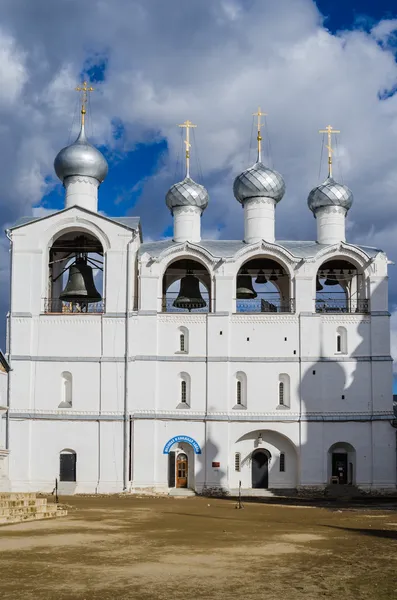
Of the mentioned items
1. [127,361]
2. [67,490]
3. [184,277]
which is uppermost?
[184,277]

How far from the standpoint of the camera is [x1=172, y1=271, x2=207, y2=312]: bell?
133 feet

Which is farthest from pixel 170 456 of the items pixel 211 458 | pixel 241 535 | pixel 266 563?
pixel 266 563

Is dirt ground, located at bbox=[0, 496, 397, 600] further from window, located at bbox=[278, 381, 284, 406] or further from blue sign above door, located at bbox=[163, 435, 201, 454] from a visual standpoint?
window, located at bbox=[278, 381, 284, 406]

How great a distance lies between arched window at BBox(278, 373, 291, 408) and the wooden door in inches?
202

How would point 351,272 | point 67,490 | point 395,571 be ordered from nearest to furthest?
point 395,571 → point 67,490 → point 351,272

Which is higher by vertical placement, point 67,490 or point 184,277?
point 184,277

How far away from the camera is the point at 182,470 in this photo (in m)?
38.6

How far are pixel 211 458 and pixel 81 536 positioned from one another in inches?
742

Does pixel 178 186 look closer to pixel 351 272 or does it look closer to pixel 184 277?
pixel 184 277

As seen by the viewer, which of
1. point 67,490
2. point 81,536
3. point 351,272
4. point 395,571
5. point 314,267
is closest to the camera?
point 395,571

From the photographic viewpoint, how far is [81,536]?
771 inches

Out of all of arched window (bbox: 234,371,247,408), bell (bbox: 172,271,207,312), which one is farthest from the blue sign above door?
bell (bbox: 172,271,207,312)

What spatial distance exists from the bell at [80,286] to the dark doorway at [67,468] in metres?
7.32

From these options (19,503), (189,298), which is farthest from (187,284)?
(19,503)
